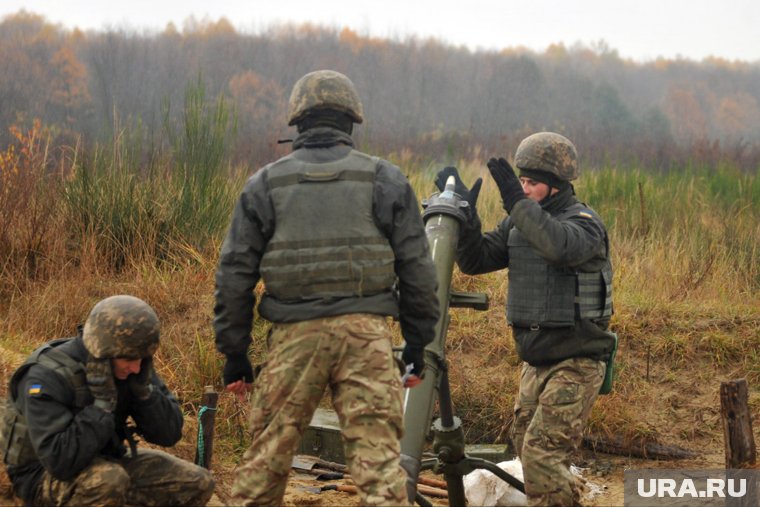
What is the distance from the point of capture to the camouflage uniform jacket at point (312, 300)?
3932 mm

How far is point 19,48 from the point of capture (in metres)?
27.0

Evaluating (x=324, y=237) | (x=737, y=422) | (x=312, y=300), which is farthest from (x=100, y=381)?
(x=737, y=422)

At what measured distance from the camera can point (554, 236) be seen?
15.7ft

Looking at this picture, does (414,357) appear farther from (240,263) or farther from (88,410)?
(88,410)

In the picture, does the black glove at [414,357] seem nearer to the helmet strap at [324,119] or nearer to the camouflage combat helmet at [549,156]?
the helmet strap at [324,119]

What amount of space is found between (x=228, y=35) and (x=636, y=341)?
26.4 m

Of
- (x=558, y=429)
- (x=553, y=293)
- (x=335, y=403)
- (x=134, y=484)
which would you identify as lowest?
(x=134, y=484)

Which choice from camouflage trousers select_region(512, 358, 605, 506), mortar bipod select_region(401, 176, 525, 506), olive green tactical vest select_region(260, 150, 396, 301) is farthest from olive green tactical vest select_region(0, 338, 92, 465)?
camouflage trousers select_region(512, 358, 605, 506)

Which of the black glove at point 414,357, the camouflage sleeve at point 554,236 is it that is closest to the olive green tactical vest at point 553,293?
the camouflage sleeve at point 554,236

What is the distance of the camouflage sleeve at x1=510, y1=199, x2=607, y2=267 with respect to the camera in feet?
15.8

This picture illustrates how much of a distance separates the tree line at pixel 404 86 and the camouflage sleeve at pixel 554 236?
14613 millimetres

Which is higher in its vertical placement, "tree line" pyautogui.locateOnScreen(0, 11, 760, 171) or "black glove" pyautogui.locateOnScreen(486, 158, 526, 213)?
"tree line" pyautogui.locateOnScreen(0, 11, 760, 171)

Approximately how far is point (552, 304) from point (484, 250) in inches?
21.7

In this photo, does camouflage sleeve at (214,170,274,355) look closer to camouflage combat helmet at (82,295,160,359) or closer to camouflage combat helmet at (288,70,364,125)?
camouflage combat helmet at (288,70,364,125)
